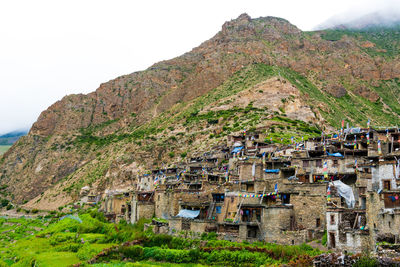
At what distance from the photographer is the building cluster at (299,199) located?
2864 centimetres

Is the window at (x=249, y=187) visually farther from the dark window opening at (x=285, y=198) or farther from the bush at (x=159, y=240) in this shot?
the bush at (x=159, y=240)

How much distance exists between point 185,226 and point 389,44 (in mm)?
150884

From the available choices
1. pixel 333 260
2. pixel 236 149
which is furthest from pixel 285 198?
pixel 236 149

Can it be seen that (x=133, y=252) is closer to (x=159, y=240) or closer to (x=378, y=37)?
(x=159, y=240)

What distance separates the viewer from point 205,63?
150375 millimetres

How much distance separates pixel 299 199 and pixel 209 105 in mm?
88738

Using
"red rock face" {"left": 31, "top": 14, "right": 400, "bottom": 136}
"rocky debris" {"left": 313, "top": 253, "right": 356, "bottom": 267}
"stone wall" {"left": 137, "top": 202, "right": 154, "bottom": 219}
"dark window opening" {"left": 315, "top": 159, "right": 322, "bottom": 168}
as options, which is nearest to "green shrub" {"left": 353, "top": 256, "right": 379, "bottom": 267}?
"rocky debris" {"left": 313, "top": 253, "right": 356, "bottom": 267}

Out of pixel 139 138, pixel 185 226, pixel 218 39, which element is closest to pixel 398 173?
pixel 185 226

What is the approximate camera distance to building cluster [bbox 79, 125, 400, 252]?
94.0 ft

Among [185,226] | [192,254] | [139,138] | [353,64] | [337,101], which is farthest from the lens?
[353,64]

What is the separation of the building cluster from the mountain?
93.3 ft

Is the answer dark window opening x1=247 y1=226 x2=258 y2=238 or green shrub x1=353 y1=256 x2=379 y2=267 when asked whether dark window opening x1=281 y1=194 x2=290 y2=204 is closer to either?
dark window opening x1=247 y1=226 x2=258 y2=238

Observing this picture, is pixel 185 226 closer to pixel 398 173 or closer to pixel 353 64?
pixel 398 173

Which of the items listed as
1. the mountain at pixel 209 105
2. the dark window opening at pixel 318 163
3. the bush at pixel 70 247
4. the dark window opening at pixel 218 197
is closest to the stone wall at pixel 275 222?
the dark window opening at pixel 218 197
